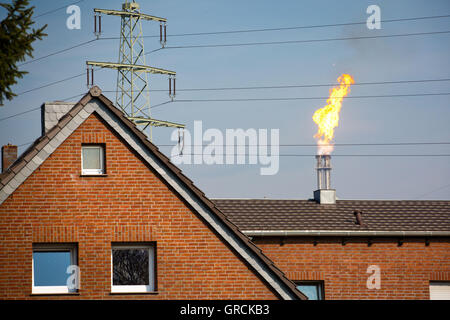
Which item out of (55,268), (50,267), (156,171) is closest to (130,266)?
(55,268)

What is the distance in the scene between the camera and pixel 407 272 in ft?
76.4

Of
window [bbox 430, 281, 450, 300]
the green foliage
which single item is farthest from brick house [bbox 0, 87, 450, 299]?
window [bbox 430, 281, 450, 300]

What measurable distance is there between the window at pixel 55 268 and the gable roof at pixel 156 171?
1.59m

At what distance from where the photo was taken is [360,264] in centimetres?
2316

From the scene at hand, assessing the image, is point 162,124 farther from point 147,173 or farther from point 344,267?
point 147,173

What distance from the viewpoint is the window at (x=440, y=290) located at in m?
23.4

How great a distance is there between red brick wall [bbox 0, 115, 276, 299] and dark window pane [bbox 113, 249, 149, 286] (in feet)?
0.93

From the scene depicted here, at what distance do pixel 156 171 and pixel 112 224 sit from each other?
152cm

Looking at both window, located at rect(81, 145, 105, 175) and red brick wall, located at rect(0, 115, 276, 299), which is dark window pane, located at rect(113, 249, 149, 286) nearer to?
red brick wall, located at rect(0, 115, 276, 299)

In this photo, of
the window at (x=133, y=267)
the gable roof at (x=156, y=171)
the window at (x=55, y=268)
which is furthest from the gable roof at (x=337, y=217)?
the window at (x=55, y=268)

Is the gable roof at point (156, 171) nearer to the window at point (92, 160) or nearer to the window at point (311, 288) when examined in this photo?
the window at point (92, 160)

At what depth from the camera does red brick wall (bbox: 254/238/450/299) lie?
75.4ft

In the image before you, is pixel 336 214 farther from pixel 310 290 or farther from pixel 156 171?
pixel 156 171
